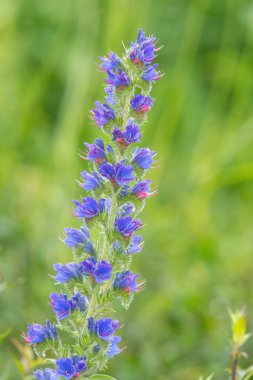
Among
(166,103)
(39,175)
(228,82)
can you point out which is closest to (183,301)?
(39,175)

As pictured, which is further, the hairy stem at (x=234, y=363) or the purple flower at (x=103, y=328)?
the hairy stem at (x=234, y=363)

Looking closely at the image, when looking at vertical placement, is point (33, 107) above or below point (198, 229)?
above

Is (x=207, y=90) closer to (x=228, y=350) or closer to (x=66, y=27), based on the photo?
(x=66, y=27)

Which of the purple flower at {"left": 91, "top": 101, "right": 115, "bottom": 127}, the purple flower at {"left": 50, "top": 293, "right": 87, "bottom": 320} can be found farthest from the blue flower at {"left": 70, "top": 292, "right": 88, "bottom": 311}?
the purple flower at {"left": 91, "top": 101, "right": 115, "bottom": 127}

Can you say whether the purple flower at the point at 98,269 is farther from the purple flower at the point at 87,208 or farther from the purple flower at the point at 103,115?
the purple flower at the point at 103,115

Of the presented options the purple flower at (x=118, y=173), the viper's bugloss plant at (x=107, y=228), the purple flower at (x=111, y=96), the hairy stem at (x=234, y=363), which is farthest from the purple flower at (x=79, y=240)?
the hairy stem at (x=234, y=363)

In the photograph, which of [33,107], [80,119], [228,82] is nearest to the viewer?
[80,119]

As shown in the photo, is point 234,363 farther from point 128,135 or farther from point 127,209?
point 128,135
